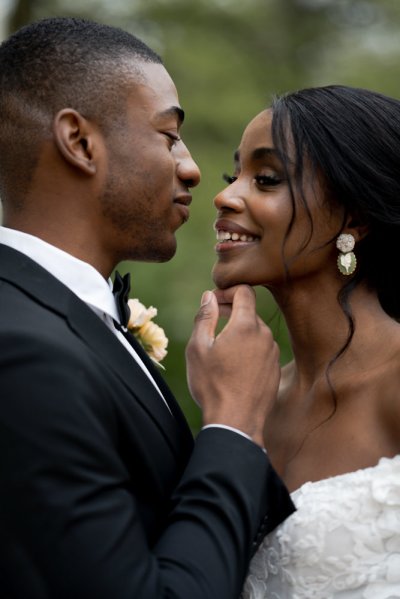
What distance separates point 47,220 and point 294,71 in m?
8.58

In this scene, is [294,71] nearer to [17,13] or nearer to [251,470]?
[17,13]

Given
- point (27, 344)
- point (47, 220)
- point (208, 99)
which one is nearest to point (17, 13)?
point (208, 99)

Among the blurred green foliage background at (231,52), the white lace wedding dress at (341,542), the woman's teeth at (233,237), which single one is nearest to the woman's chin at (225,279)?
the woman's teeth at (233,237)

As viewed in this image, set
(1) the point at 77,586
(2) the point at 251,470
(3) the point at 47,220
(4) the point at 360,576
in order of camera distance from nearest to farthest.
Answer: (1) the point at 77,586 < (2) the point at 251,470 < (3) the point at 47,220 < (4) the point at 360,576

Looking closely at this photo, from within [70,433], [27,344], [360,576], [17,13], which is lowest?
[360,576]

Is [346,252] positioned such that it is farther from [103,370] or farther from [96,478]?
[96,478]

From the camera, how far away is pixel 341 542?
3.44m

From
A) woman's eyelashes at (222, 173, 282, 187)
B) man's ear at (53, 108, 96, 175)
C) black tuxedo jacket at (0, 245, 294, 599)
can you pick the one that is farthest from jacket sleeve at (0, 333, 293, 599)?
woman's eyelashes at (222, 173, 282, 187)

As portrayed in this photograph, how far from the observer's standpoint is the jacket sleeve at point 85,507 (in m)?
2.34

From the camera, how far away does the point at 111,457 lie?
8.16 ft

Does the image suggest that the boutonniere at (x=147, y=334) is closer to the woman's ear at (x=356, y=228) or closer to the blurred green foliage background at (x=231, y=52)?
the woman's ear at (x=356, y=228)

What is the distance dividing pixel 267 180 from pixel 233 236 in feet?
0.85

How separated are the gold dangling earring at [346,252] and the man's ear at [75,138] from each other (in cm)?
119

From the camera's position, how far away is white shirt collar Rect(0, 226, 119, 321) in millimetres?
2967
